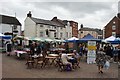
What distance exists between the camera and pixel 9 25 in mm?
45594

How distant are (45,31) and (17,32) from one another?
704 centimetres

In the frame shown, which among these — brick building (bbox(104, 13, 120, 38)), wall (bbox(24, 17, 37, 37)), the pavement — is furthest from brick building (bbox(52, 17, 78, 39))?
the pavement

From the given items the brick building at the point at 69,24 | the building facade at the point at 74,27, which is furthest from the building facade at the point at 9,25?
the building facade at the point at 74,27

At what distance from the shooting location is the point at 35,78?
977 cm

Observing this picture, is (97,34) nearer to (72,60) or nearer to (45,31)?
(45,31)

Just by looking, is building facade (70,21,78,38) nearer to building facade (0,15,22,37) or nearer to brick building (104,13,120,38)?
brick building (104,13,120,38)

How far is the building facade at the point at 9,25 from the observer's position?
44166 millimetres

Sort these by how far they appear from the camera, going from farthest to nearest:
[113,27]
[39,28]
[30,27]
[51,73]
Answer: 1. [113,27]
2. [30,27]
3. [39,28]
4. [51,73]

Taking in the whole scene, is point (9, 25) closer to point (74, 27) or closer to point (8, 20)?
point (8, 20)

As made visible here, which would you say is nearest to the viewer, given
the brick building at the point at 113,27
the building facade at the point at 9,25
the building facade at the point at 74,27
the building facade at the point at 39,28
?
the building facade at the point at 9,25

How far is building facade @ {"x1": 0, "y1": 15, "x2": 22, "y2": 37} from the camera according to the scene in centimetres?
4417

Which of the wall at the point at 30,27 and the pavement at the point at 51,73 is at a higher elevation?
the wall at the point at 30,27

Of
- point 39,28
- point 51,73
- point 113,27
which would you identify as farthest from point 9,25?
point 51,73

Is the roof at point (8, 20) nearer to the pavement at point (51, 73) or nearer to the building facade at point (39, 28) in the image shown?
the building facade at point (39, 28)
